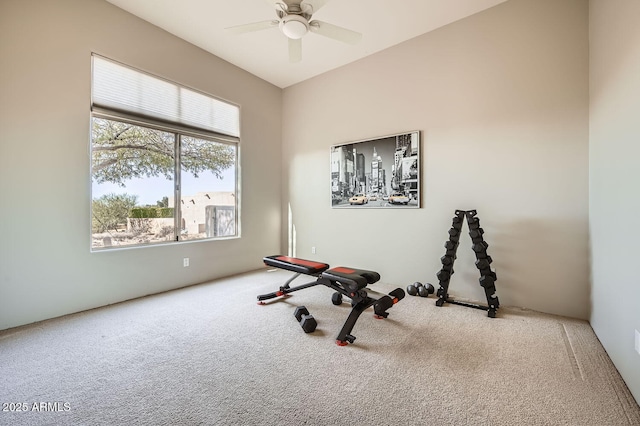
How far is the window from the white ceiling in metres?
0.72

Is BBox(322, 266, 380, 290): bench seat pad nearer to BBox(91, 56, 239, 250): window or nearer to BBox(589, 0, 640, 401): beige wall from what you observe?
BBox(589, 0, 640, 401): beige wall

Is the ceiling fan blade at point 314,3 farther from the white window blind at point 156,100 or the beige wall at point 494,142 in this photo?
A: the white window blind at point 156,100

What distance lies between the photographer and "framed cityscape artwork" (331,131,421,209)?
143 inches

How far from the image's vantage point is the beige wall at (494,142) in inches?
105

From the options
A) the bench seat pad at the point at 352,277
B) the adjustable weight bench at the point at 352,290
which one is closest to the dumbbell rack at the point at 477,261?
the adjustable weight bench at the point at 352,290

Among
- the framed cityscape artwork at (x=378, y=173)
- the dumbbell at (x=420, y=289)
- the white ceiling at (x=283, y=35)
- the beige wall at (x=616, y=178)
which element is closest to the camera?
the beige wall at (x=616, y=178)

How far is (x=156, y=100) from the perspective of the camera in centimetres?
348

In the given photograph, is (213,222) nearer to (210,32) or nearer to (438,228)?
(210,32)

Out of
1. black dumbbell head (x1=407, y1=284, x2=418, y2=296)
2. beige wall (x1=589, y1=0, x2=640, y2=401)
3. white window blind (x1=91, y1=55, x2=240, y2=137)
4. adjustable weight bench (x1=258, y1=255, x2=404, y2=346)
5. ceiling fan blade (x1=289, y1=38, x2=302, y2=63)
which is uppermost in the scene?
ceiling fan blade (x1=289, y1=38, x2=302, y2=63)

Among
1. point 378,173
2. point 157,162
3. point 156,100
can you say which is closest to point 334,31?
point 378,173

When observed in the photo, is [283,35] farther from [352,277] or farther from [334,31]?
[352,277]

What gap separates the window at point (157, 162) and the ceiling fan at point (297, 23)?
5.63 feet

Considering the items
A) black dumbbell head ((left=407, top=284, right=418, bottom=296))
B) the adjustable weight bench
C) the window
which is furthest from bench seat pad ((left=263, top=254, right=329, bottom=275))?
the window

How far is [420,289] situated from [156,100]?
4214mm
